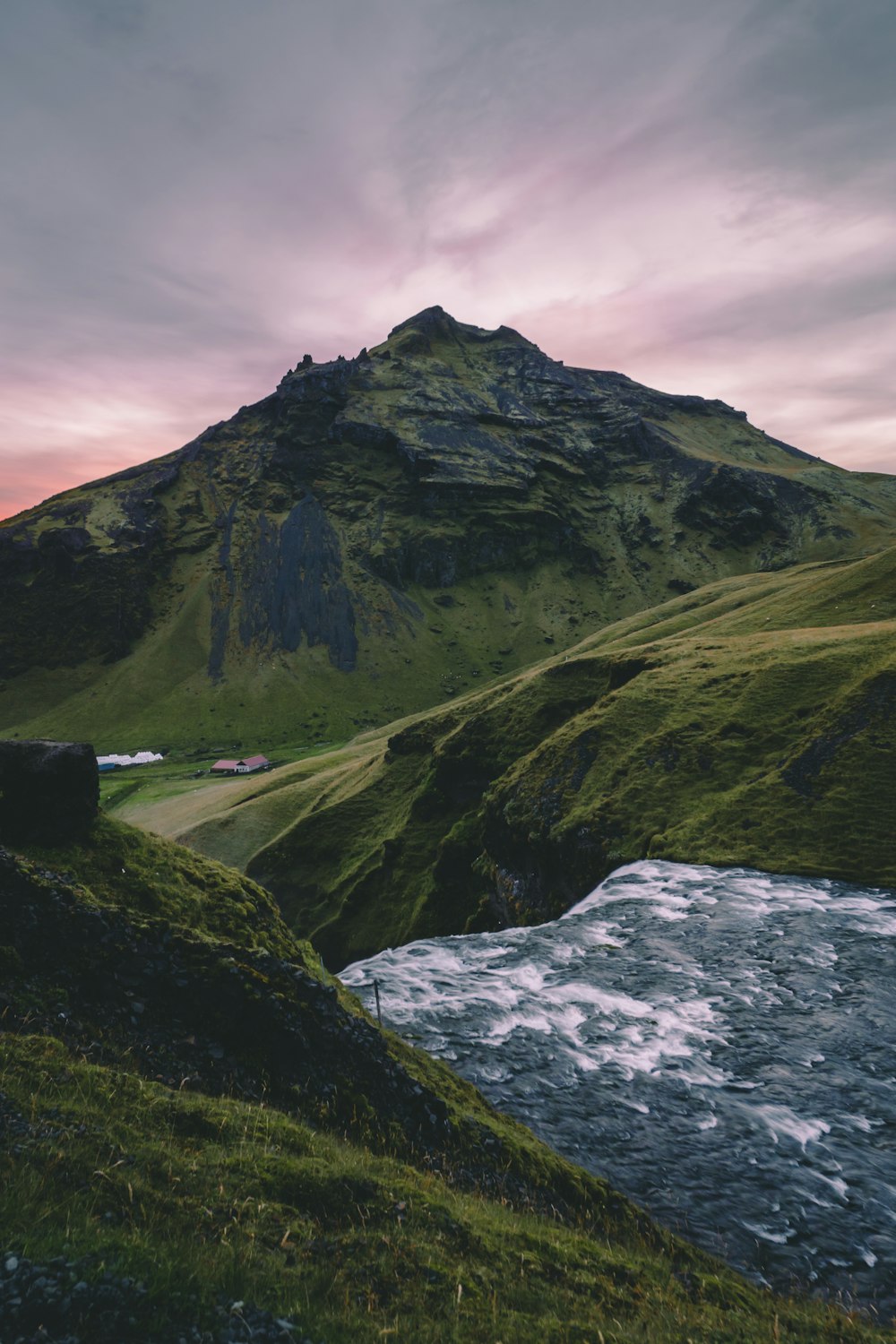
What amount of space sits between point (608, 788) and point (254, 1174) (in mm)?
39447

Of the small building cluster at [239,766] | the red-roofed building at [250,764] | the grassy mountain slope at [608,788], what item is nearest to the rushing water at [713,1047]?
the grassy mountain slope at [608,788]

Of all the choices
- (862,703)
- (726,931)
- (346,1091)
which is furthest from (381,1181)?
(862,703)

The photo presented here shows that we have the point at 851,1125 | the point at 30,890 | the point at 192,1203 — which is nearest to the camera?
the point at 192,1203

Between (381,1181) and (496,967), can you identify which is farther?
(496,967)

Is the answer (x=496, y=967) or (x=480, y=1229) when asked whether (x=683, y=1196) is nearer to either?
(x=480, y=1229)

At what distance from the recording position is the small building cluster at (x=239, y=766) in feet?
566

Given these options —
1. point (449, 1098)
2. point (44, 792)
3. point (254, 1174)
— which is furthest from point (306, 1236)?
point (44, 792)

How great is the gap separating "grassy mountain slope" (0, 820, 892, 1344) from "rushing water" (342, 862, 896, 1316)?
2458 millimetres

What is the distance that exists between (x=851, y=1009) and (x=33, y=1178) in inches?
972

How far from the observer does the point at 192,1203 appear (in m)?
9.09

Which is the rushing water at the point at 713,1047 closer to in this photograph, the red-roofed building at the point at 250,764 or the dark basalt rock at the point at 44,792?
the dark basalt rock at the point at 44,792

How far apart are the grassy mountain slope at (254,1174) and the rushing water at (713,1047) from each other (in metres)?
2.46

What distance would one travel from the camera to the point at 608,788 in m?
46.8

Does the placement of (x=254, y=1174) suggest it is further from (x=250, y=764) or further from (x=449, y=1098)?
(x=250, y=764)
